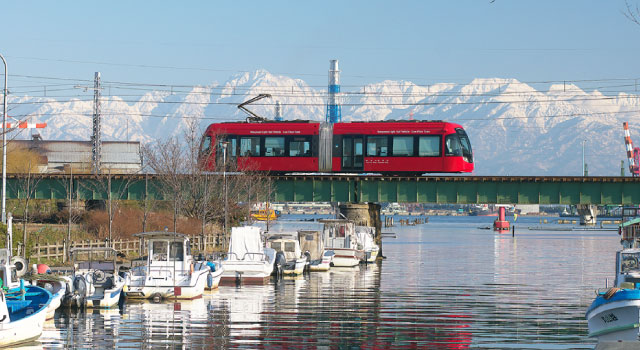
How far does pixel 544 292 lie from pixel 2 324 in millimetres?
30804

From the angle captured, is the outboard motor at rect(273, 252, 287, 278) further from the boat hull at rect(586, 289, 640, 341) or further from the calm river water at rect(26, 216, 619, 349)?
the boat hull at rect(586, 289, 640, 341)

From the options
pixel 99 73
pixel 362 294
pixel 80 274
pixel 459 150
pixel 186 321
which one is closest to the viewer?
pixel 186 321

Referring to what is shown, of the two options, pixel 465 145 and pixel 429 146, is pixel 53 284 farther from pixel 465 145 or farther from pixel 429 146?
pixel 465 145

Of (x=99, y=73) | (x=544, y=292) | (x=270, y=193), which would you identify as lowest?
(x=544, y=292)

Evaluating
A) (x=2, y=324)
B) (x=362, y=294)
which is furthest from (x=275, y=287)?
(x=2, y=324)

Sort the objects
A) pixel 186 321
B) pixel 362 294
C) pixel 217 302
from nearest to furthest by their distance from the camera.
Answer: pixel 186 321 → pixel 217 302 → pixel 362 294

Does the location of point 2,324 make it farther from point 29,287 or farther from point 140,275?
point 140,275

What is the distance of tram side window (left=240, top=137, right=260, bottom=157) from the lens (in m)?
69.3

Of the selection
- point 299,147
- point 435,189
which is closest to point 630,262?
point 299,147

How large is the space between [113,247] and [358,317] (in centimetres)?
2909

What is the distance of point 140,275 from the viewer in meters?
42.7

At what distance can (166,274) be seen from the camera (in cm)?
4194

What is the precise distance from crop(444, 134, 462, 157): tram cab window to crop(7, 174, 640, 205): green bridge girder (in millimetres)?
5625

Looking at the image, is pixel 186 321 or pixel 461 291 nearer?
pixel 186 321
